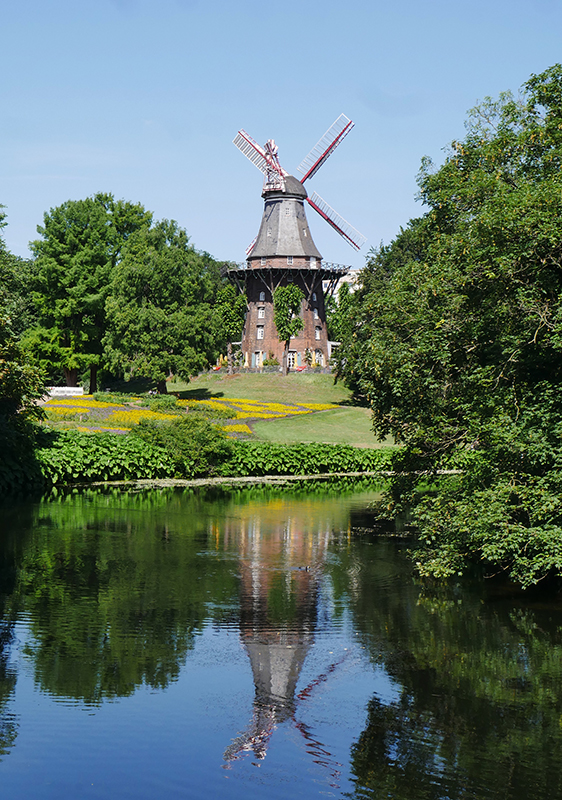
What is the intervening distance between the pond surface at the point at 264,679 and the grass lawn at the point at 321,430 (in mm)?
25940

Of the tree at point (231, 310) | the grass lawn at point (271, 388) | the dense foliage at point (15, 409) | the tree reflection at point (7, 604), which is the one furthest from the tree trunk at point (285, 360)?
the tree reflection at point (7, 604)

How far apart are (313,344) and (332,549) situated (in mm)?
63933

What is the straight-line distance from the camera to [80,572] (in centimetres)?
1706

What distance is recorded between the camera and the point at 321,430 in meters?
49.6

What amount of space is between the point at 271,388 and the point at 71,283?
19.1m

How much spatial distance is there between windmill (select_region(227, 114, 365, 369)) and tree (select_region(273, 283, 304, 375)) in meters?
2.01

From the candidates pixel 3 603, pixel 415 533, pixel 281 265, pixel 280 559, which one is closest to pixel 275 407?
pixel 281 265

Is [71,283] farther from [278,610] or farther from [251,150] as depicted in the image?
[278,610]

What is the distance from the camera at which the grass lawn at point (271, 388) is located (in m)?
68.6

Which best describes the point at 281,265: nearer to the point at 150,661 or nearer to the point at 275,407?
the point at 275,407

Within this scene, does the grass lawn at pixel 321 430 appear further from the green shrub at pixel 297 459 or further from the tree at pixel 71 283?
the tree at pixel 71 283

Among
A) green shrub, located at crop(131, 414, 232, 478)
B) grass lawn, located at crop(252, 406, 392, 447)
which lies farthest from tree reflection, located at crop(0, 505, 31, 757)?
grass lawn, located at crop(252, 406, 392, 447)

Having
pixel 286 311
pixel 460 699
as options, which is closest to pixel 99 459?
pixel 460 699

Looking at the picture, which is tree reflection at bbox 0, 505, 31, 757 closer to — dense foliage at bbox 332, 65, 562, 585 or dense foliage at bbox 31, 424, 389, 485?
dense foliage at bbox 31, 424, 389, 485
